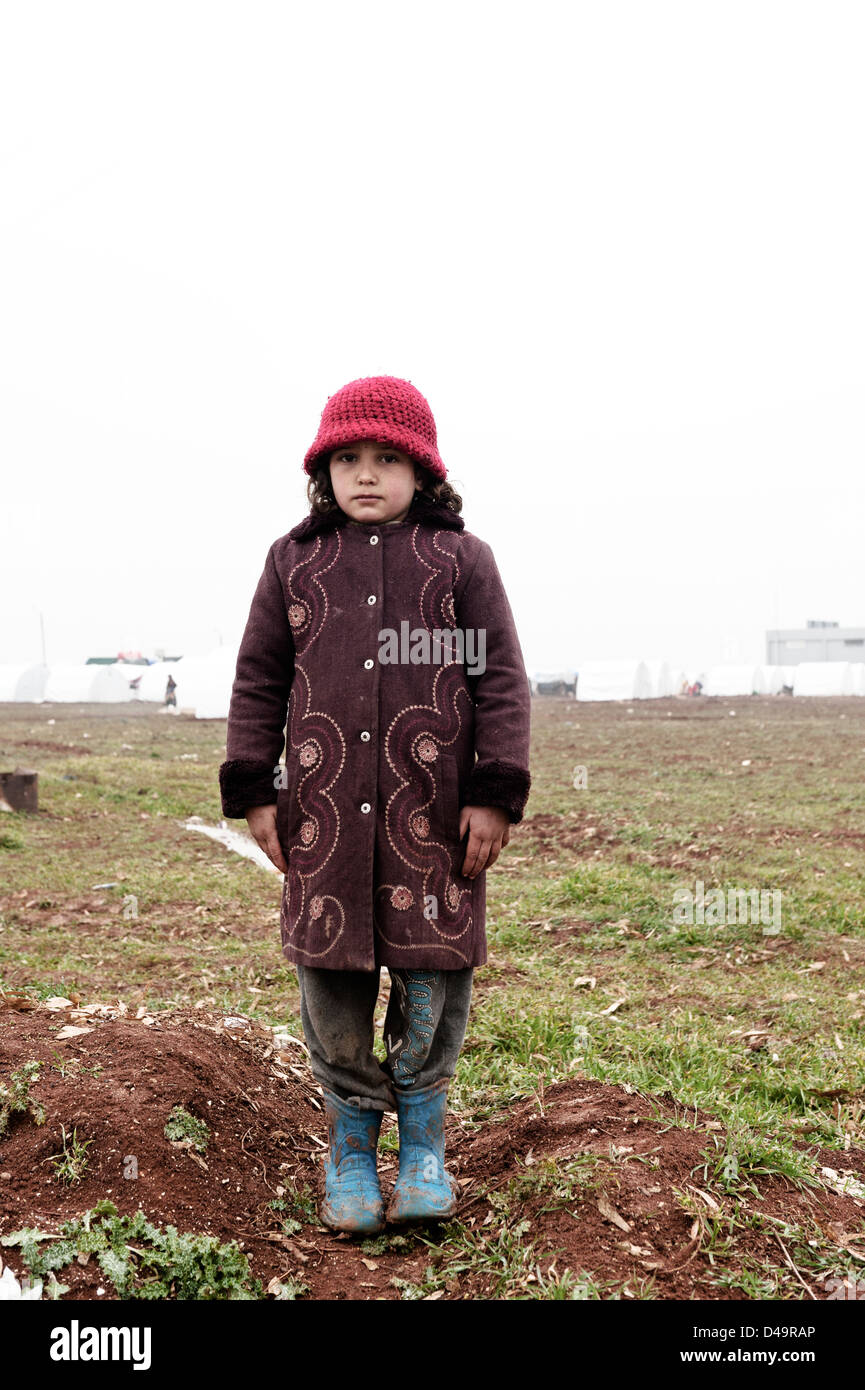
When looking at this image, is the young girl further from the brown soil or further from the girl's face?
the brown soil

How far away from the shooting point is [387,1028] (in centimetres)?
290

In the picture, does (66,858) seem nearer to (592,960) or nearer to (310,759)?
(592,960)

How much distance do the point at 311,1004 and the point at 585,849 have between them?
6.81 meters

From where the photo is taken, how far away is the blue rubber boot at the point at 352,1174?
274 cm

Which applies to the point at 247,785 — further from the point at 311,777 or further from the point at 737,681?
the point at 737,681

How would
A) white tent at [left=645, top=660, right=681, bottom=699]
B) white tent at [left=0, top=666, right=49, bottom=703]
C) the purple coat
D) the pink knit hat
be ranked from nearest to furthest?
the purple coat, the pink knit hat, white tent at [left=0, top=666, right=49, bottom=703], white tent at [left=645, top=660, right=681, bottom=699]

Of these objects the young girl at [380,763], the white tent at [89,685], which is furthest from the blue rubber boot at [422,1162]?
the white tent at [89,685]

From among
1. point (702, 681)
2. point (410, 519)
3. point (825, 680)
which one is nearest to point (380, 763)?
point (410, 519)

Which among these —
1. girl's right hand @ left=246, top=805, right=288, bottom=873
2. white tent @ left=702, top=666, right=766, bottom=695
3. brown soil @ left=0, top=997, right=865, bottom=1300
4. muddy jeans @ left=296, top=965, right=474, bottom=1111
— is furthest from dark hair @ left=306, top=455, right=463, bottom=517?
white tent @ left=702, top=666, right=766, bottom=695

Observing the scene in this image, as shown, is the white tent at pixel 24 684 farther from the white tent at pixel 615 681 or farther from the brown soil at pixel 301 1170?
the brown soil at pixel 301 1170

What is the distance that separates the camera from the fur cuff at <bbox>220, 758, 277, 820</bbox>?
279cm

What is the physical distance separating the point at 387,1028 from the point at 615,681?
4994 centimetres

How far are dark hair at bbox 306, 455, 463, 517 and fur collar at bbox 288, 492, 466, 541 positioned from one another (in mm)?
39
